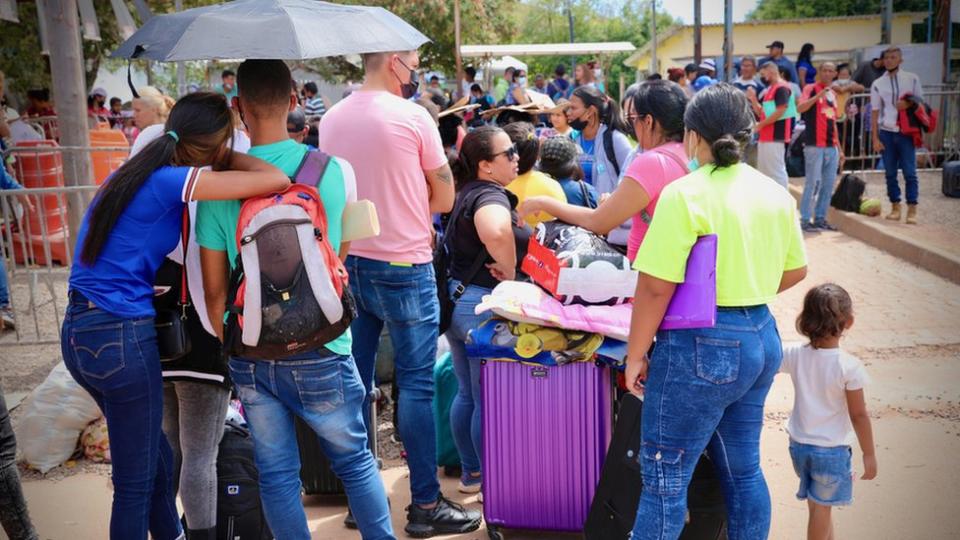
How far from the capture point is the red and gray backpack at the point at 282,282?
2.98m

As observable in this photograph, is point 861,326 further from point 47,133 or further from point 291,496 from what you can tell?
point 47,133

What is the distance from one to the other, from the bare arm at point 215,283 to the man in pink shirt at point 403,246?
34.8 inches

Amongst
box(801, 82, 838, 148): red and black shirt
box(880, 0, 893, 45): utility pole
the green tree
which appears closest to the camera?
box(801, 82, 838, 148): red and black shirt

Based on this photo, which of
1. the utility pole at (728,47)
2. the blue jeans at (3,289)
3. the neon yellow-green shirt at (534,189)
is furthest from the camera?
the utility pole at (728,47)

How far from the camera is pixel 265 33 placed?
3242mm

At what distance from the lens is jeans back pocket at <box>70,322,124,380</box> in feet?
10.4

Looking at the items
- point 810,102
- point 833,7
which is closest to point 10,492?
point 810,102

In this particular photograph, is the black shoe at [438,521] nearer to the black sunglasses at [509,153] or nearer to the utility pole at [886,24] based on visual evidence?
the black sunglasses at [509,153]

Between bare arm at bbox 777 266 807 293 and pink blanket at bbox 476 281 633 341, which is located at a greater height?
bare arm at bbox 777 266 807 293

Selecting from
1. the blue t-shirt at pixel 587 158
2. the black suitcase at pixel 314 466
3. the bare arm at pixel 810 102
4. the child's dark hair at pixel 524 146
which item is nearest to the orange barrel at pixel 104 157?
the blue t-shirt at pixel 587 158

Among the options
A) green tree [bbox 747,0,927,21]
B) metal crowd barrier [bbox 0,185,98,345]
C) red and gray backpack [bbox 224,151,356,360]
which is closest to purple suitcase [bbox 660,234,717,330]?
red and gray backpack [bbox 224,151,356,360]

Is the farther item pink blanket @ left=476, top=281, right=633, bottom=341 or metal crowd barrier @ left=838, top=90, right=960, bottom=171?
metal crowd barrier @ left=838, top=90, right=960, bottom=171

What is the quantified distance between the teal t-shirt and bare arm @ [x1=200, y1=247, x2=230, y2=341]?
25 millimetres

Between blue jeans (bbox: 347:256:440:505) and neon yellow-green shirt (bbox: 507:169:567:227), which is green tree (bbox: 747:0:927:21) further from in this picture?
blue jeans (bbox: 347:256:440:505)
